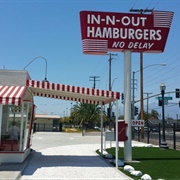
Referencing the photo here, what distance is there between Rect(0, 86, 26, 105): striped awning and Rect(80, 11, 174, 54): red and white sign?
4.38 metres

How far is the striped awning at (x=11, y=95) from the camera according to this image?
11.9 m

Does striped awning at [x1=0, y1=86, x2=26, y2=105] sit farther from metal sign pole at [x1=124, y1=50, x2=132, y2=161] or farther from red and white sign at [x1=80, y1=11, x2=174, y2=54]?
metal sign pole at [x1=124, y1=50, x2=132, y2=161]

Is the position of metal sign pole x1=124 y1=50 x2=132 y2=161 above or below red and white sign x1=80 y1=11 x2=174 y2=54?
below

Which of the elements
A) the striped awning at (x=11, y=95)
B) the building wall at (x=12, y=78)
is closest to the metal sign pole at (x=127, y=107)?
the building wall at (x=12, y=78)

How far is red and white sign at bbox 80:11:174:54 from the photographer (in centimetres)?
1609

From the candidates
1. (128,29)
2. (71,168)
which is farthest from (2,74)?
(128,29)

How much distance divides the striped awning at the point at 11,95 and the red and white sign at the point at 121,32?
172 inches

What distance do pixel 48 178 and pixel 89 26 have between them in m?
8.20

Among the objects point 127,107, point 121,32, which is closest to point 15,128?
point 127,107

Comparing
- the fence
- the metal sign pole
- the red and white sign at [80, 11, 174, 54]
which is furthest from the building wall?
the fence

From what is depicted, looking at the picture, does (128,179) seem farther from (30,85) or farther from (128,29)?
(128,29)

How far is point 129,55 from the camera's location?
16422 millimetres

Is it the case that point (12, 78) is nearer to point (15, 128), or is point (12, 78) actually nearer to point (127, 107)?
point (15, 128)

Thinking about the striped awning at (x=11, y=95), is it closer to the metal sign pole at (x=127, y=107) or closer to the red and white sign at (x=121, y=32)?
the red and white sign at (x=121, y=32)
